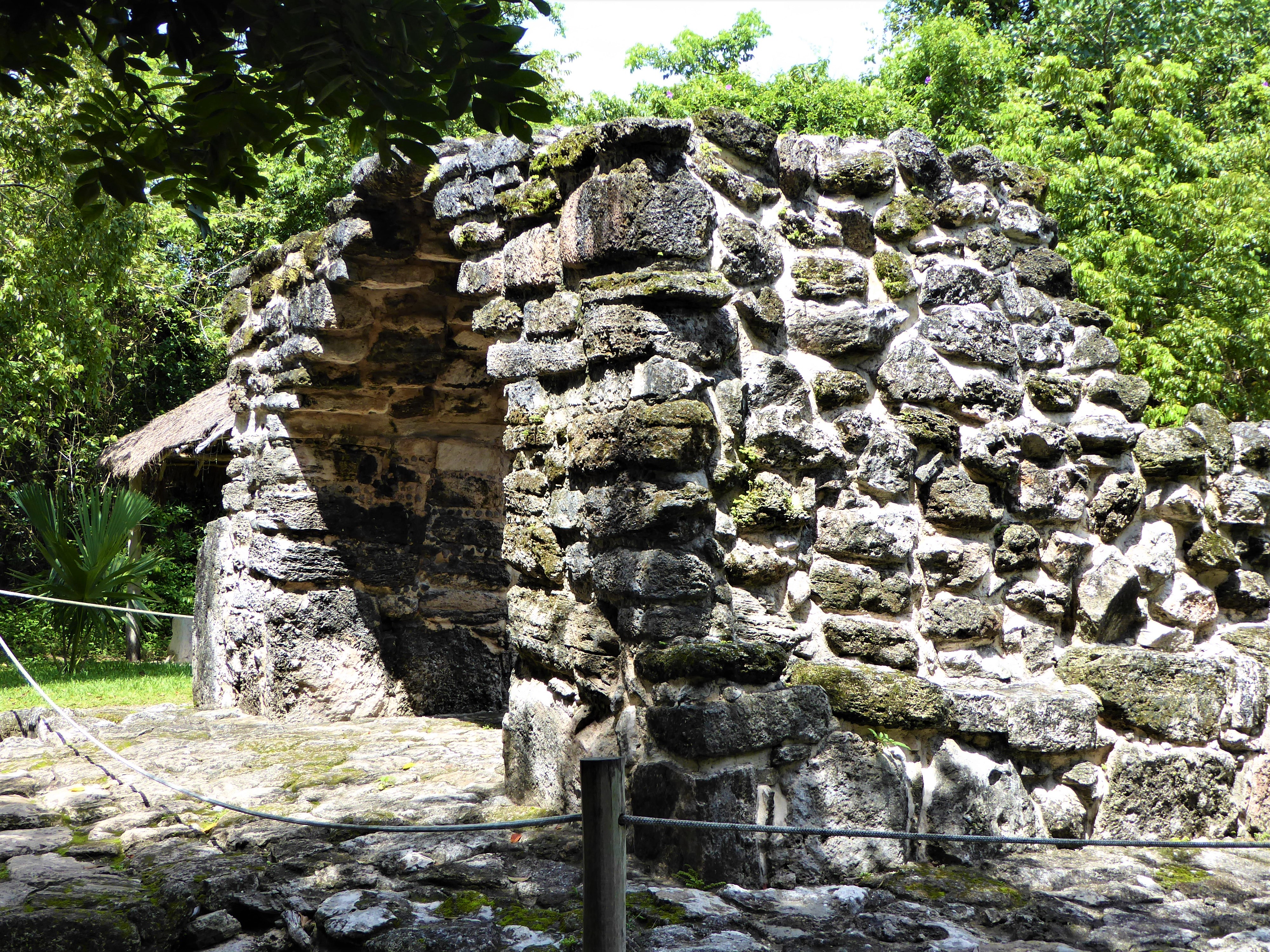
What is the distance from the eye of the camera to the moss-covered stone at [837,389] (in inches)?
142

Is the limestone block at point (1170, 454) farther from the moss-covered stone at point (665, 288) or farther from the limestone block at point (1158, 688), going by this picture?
the moss-covered stone at point (665, 288)

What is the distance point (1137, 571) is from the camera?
3.87 meters

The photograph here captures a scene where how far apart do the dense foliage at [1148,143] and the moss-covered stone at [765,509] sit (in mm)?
4070

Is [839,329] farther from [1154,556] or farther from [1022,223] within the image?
[1154,556]

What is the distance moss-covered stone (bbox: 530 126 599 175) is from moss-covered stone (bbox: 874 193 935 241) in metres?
1.03

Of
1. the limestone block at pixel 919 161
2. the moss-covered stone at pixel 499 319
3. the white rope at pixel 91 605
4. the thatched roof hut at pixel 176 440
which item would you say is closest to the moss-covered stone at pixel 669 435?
the moss-covered stone at pixel 499 319

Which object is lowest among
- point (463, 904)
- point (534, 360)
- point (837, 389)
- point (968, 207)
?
point (463, 904)

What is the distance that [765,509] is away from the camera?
348 cm

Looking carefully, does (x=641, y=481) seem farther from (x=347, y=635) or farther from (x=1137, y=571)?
(x=347, y=635)

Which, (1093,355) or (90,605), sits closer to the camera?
(1093,355)

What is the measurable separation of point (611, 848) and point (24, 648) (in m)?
11.6

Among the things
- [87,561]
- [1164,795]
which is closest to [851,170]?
[1164,795]

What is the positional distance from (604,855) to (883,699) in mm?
1434

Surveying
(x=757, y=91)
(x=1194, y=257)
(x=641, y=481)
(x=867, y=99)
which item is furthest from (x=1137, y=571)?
(x=757, y=91)
